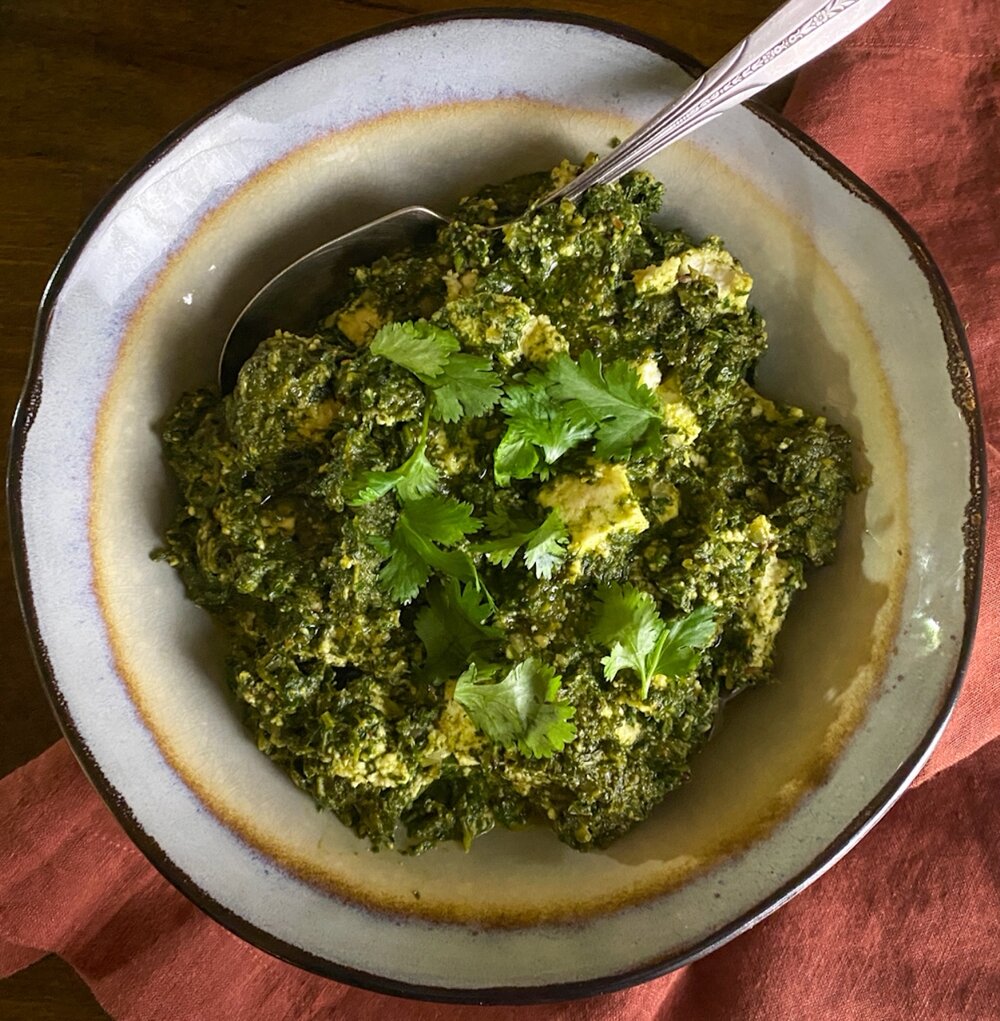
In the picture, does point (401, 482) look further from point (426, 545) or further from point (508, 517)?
point (508, 517)

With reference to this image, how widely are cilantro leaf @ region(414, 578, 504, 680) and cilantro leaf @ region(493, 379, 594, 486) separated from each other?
0.83 feet

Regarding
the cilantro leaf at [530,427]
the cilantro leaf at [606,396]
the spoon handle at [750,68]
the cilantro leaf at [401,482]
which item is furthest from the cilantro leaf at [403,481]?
the spoon handle at [750,68]

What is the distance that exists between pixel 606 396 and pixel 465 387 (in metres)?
0.28

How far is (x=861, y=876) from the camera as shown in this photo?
2.65m

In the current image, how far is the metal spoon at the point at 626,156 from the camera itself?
184 centimetres

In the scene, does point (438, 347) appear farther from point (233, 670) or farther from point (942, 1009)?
point (942, 1009)

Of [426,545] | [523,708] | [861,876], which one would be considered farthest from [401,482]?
[861,876]

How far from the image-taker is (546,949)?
2111 mm

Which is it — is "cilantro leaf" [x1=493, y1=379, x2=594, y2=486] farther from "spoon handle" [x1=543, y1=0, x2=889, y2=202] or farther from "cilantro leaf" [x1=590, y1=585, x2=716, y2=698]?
"spoon handle" [x1=543, y1=0, x2=889, y2=202]

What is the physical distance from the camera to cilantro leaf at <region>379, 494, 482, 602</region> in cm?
192

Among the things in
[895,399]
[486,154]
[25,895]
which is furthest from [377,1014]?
[486,154]

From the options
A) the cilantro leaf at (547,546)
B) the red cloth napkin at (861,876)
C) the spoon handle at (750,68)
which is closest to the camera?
the spoon handle at (750,68)

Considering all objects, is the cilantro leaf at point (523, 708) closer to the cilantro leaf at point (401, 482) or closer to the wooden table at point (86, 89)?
the cilantro leaf at point (401, 482)

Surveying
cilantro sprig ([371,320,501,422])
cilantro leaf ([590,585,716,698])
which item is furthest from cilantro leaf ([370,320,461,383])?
cilantro leaf ([590,585,716,698])
